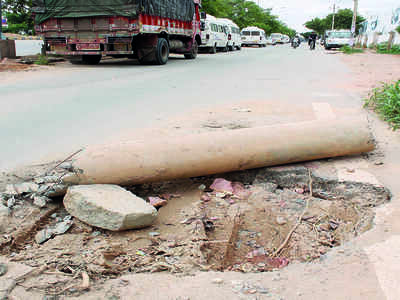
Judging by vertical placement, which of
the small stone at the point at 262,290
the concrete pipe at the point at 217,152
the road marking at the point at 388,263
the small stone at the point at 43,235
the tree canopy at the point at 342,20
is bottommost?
the small stone at the point at 43,235

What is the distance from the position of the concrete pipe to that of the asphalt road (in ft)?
3.27

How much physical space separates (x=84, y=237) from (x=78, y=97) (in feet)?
14.6

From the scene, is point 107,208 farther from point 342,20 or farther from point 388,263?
point 342,20

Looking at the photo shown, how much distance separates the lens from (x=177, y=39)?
50.3 ft

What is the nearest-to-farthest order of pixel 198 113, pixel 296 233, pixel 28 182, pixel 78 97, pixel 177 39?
1. pixel 296 233
2. pixel 28 182
3. pixel 198 113
4. pixel 78 97
5. pixel 177 39

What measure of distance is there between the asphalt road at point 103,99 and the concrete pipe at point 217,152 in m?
1.00

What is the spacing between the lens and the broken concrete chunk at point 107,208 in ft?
7.50

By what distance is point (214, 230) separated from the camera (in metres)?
2.51

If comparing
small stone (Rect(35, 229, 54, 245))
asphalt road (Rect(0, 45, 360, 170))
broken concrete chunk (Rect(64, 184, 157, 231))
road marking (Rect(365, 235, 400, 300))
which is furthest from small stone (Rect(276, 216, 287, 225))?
asphalt road (Rect(0, 45, 360, 170))

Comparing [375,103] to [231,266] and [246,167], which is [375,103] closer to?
[246,167]

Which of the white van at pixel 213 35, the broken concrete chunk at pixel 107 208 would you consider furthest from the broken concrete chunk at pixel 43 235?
the white van at pixel 213 35

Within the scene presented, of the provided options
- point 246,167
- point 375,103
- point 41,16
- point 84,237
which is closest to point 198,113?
point 246,167

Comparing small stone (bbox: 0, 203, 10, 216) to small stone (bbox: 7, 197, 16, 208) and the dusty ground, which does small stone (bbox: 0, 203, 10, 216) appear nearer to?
small stone (bbox: 7, 197, 16, 208)

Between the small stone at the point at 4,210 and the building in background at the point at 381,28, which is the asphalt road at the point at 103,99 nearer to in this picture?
the small stone at the point at 4,210
